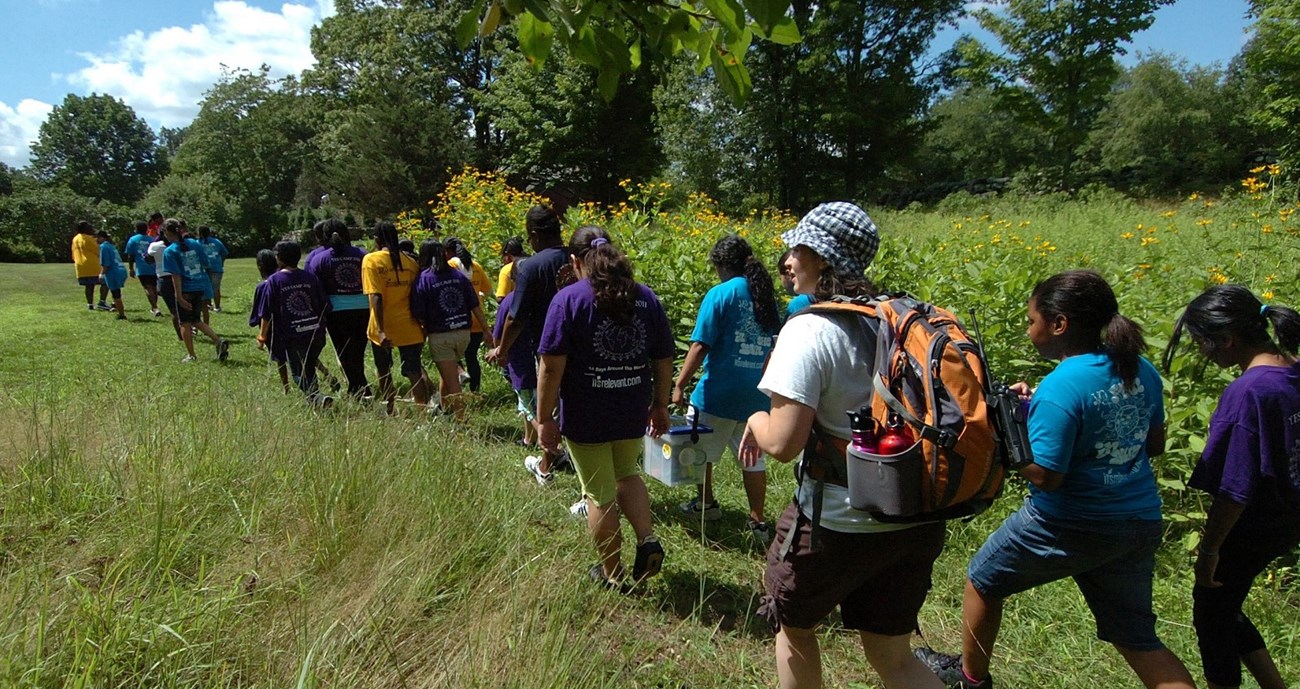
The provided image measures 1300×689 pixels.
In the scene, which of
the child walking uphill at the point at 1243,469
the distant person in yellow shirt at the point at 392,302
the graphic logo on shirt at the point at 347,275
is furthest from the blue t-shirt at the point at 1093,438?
the graphic logo on shirt at the point at 347,275

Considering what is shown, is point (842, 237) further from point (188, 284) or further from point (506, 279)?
point (188, 284)

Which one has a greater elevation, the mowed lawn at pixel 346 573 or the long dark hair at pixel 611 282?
the long dark hair at pixel 611 282

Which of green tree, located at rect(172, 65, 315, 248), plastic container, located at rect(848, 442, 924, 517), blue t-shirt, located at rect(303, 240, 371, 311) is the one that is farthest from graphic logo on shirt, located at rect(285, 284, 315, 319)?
green tree, located at rect(172, 65, 315, 248)

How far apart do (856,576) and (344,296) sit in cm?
552

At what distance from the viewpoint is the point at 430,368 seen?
8.28 m

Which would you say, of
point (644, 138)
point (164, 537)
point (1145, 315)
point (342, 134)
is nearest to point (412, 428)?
point (164, 537)

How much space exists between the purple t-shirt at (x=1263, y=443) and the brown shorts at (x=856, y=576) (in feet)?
3.52

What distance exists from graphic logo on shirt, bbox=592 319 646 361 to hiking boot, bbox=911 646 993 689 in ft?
5.76

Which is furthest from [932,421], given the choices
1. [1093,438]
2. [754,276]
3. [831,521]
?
[754,276]

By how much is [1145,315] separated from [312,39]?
1931 inches

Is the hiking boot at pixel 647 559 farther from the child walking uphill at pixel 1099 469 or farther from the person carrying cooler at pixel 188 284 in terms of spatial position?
the person carrying cooler at pixel 188 284

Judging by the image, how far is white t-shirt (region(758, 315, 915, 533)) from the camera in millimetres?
2086

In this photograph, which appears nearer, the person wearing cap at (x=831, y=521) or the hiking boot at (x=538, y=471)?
the person wearing cap at (x=831, y=521)

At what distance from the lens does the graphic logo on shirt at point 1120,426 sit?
7.79 ft
